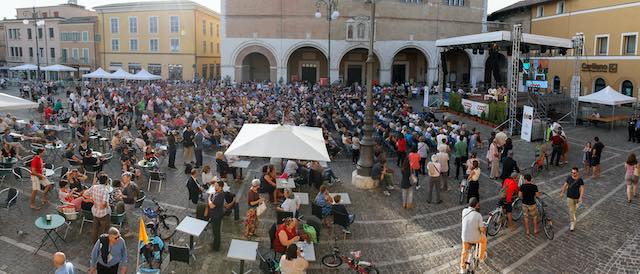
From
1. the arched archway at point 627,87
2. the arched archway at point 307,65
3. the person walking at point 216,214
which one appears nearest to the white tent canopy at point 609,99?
the arched archway at point 627,87

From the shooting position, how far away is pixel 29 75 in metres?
50.9

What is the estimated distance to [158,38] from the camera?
151 ft

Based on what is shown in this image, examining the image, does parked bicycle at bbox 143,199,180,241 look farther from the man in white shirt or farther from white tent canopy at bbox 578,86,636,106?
white tent canopy at bbox 578,86,636,106

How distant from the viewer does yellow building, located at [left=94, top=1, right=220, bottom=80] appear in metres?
45.2

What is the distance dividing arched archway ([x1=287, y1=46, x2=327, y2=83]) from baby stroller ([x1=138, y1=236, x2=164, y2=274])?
3492 cm

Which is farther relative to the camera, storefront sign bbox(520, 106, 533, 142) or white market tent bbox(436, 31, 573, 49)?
white market tent bbox(436, 31, 573, 49)

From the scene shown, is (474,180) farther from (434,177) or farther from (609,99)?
(609,99)

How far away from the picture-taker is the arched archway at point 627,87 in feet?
98.6

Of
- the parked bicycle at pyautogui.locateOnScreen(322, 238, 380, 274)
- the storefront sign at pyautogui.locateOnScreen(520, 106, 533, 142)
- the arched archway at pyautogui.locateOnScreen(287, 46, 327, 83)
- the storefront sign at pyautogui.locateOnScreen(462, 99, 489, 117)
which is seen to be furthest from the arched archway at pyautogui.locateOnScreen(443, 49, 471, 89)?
the parked bicycle at pyautogui.locateOnScreen(322, 238, 380, 274)

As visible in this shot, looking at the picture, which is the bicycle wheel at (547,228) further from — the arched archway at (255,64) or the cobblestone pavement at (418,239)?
the arched archway at (255,64)

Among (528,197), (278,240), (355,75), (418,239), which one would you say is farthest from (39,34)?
(528,197)

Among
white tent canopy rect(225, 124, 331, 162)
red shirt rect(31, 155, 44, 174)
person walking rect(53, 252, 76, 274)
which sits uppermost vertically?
white tent canopy rect(225, 124, 331, 162)

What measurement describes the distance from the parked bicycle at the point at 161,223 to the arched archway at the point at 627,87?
3056 cm

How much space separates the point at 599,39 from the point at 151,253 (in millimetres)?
33930
